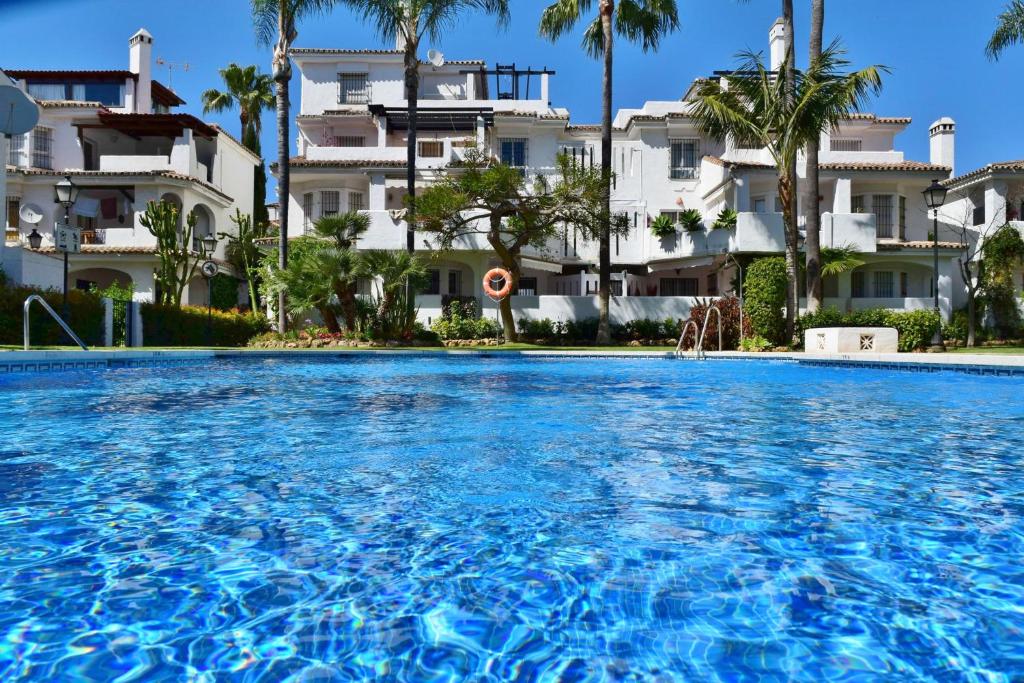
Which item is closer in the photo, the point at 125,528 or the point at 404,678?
the point at 404,678

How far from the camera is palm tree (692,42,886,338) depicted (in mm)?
21984

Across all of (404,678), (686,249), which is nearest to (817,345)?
(686,249)

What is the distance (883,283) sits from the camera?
30797 millimetres

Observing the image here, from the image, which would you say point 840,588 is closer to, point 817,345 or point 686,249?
point 817,345

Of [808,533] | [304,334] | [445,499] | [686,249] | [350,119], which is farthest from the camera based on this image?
[350,119]

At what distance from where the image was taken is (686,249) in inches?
1160

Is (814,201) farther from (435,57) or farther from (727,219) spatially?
(435,57)

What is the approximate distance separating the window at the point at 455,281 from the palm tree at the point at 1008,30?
20930 mm

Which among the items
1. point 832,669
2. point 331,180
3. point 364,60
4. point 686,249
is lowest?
point 832,669

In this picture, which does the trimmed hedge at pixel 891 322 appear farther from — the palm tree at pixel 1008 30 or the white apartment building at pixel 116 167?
the white apartment building at pixel 116 167

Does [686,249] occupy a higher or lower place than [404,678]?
higher

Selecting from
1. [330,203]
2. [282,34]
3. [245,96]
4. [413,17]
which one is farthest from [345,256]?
[245,96]

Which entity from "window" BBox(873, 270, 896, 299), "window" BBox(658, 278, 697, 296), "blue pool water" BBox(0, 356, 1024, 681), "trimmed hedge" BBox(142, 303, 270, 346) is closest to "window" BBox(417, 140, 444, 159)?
"trimmed hedge" BBox(142, 303, 270, 346)

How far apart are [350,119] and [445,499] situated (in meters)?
34.3
